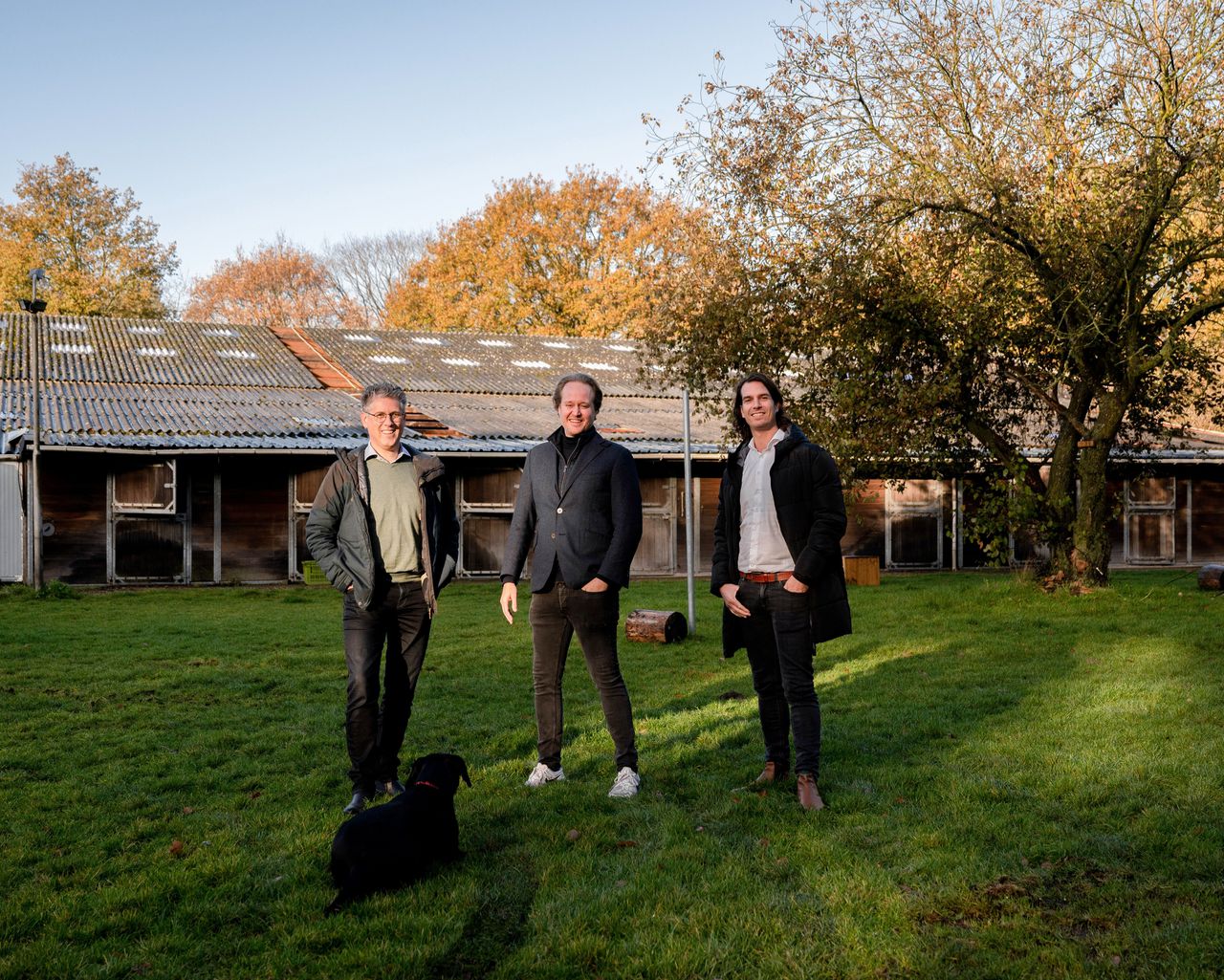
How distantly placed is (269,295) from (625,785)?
142 feet

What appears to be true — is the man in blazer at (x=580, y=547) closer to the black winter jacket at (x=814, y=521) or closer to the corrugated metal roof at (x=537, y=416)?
the black winter jacket at (x=814, y=521)

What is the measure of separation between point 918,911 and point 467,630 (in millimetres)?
9081

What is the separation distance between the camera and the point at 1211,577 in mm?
15773

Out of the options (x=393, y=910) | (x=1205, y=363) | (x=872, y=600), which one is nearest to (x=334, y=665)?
(x=393, y=910)

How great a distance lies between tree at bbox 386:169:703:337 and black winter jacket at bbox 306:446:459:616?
33247mm

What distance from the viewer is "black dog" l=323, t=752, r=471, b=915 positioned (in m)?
4.01

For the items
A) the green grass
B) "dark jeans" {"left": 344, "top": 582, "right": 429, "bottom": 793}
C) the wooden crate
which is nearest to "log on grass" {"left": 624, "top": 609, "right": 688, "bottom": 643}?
the green grass

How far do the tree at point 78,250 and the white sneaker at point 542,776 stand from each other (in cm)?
3652

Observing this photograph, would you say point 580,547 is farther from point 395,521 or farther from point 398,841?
point 398,841

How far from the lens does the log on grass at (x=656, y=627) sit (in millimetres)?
11312

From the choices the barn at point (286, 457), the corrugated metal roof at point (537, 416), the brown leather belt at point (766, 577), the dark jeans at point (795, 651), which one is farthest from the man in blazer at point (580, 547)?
the corrugated metal roof at point (537, 416)

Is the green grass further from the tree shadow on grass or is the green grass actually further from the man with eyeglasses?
the man with eyeglasses

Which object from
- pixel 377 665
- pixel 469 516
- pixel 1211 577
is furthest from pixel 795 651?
pixel 469 516

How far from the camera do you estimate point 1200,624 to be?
11719mm
